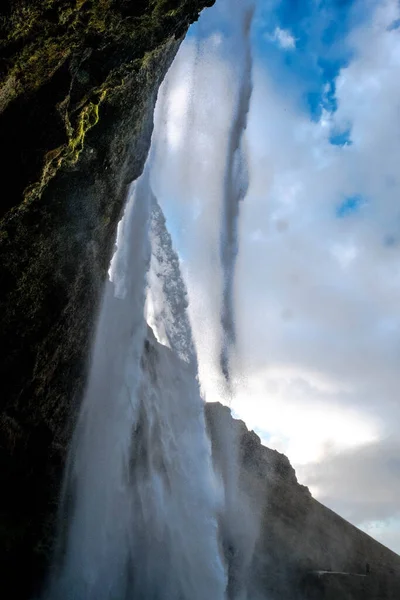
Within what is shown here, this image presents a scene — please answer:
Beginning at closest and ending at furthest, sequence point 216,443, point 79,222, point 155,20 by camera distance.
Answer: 1. point 155,20
2. point 79,222
3. point 216,443

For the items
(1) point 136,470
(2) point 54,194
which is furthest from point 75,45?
(1) point 136,470

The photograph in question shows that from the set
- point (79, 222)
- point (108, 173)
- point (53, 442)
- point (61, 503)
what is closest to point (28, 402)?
point (53, 442)

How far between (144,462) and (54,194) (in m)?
12.1

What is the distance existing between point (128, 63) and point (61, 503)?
12.4 metres

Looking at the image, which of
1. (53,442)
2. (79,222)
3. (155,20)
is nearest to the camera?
(155,20)

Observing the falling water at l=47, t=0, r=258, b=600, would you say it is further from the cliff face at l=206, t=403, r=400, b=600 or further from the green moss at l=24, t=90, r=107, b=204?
the green moss at l=24, t=90, r=107, b=204

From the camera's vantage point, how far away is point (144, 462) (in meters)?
18.3

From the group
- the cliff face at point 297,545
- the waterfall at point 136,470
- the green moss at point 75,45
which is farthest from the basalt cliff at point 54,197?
the cliff face at point 297,545

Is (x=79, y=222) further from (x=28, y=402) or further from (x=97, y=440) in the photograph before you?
(x=97, y=440)

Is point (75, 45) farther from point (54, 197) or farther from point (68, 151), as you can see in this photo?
point (54, 197)

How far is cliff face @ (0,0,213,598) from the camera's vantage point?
754cm

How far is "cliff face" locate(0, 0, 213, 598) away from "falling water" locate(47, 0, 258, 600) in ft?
5.34

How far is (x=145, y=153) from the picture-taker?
14.3 metres

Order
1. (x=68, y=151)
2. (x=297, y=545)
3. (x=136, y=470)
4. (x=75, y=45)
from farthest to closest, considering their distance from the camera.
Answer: (x=297, y=545) < (x=136, y=470) < (x=68, y=151) < (x=75, y=45)
